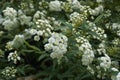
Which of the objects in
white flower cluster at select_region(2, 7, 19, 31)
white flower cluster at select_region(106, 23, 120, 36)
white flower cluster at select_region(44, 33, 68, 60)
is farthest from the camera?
white flower cluster at select_region(106, 23, 120, 36)

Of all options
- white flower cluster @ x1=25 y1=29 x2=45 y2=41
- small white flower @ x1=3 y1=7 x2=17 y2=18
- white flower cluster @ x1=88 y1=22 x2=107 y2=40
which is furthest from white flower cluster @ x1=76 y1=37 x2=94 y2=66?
small white flower @ x1=3 y1=7 x2=17 y2=18

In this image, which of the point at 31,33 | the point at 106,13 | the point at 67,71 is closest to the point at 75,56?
the point at 67,71

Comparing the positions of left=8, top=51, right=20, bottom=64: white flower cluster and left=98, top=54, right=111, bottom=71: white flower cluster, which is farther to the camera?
left=8, top=51, right=20, bottom=64: white flower cluster

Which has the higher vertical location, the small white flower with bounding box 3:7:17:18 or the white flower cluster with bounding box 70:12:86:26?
the small white flower with bounding box 3:7:17:18

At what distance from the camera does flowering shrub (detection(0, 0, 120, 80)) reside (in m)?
3.68

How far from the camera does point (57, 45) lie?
3555 millimetres

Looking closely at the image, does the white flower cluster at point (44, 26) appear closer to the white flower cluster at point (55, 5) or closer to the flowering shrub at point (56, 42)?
the flowering shrub at point (56, 42)

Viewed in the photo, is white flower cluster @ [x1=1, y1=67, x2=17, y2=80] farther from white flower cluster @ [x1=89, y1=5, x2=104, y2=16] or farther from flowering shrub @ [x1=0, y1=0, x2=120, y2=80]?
white flower cluster @ [x1=89, y1=5, x2=104, y2=16]

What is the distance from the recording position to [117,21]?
459cm

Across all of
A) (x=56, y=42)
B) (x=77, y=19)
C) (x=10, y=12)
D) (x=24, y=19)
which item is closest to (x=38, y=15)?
(x=24, y=19)

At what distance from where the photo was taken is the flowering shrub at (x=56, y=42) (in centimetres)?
368

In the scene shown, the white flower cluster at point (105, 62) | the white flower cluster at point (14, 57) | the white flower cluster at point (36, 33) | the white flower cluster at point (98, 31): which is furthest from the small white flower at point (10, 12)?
the white flower cluster at point (105, 62)

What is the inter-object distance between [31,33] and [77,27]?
0.46 metres

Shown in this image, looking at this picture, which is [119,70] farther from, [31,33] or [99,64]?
[31,33]
